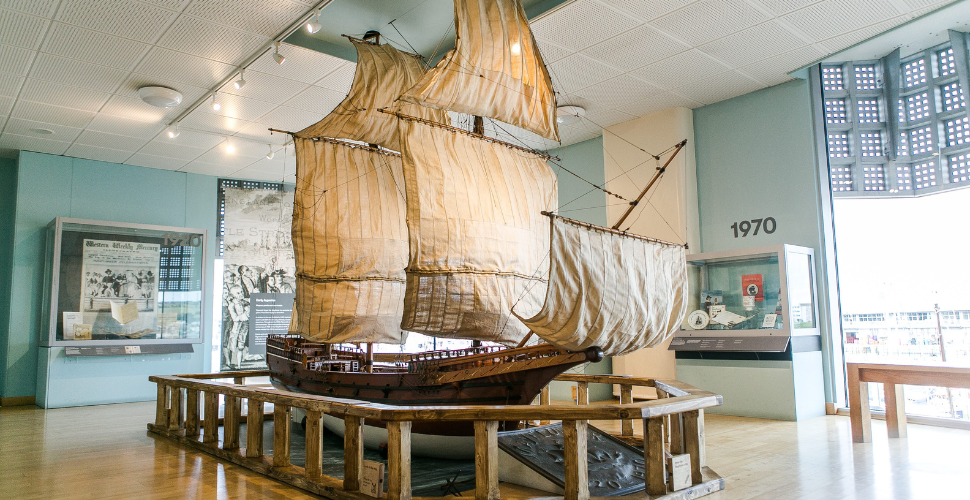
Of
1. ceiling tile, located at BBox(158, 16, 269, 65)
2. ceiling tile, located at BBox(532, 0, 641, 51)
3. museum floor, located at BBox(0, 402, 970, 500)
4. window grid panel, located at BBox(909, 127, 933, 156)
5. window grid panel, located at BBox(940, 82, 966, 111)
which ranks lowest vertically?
museum floor, located at BBox(0, 402, 970, 500)

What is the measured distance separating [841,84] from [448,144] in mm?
5641

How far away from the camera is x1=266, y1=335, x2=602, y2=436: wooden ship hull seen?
540 centimetres

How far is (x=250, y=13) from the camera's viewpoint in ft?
21.5

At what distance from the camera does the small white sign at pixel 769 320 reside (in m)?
8.03

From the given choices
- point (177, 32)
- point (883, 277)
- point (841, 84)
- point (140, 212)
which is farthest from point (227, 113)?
point (883, 277)

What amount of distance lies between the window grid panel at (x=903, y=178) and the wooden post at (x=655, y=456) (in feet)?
21.6

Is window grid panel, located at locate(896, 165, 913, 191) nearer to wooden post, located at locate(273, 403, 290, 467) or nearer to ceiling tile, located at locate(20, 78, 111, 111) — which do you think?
wooden post, located at locate(273, 403, 290, 467)

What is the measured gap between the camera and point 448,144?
7512 millimetres

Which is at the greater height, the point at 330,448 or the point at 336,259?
the point at 336,259

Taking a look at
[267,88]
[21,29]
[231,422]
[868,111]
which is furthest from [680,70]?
[21,29]

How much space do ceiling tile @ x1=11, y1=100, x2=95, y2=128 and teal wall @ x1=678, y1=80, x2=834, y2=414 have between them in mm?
9298

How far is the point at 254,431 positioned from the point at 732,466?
3.96m

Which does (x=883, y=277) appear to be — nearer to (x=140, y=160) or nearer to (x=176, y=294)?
(x=176, y=294)

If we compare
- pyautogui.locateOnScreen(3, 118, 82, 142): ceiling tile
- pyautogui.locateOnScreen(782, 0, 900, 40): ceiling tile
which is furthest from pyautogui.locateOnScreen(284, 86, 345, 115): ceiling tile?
pyautogui.locateOnScreen(782, 0, 900, 40): ceiling tile
